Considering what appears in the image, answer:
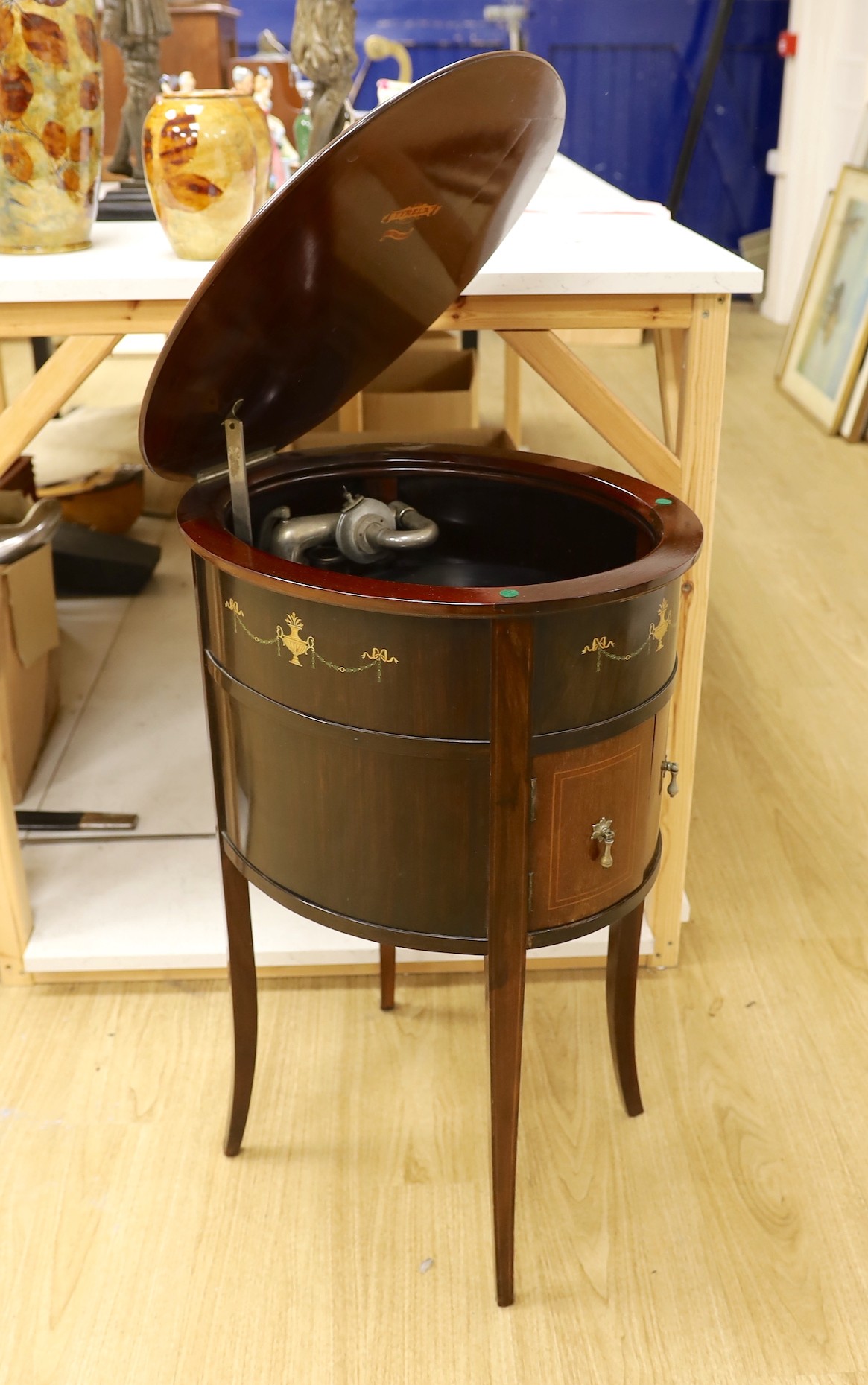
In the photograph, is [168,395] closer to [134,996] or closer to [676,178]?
[134,996]

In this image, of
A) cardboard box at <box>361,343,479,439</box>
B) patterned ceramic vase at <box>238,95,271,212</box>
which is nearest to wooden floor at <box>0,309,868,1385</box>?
patterned ceramic vase at <box>238,95,271,212</box>

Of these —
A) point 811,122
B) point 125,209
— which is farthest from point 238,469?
point 811,122

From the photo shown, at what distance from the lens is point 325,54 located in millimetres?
2131

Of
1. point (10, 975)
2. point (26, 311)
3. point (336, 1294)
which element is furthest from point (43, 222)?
point (336, 1294)

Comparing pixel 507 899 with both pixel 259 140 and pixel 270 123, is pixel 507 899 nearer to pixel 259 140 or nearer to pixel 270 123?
pixel 259 140

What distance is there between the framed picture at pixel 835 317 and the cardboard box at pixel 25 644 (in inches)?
132

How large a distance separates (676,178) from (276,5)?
2.25 metres

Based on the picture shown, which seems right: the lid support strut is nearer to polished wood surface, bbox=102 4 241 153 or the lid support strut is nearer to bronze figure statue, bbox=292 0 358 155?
bronze figure statue, bbox=292 0 358 155

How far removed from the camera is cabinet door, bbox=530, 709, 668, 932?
3.90 feet

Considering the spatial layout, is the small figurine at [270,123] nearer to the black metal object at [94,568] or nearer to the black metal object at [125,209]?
the black metal object at [125,209]

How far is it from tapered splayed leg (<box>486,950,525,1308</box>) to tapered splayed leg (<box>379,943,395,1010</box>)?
1.63 ft

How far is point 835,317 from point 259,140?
3734mm

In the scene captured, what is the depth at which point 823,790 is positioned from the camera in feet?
7.77

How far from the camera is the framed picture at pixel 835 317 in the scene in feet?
15.3
